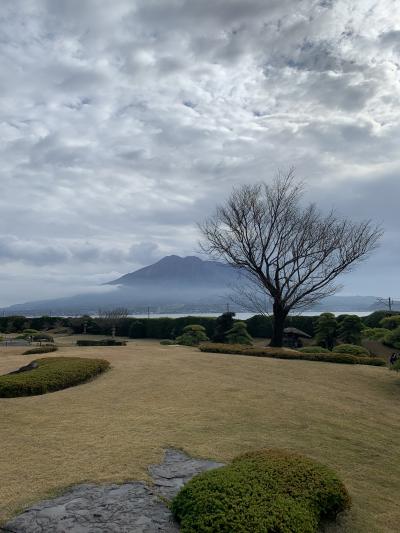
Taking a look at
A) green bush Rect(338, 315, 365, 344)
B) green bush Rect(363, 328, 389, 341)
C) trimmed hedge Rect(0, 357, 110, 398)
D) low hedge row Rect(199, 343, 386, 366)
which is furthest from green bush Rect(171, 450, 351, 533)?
green bush Rect(338, 315, 365, 344)

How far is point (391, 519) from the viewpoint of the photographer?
4.87 metres

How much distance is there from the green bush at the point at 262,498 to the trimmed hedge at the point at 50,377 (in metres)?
5.79

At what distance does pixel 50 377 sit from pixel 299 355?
8.50 meters

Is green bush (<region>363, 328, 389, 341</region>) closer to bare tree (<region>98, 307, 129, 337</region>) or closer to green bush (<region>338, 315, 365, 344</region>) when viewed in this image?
green bush (<region>338, 315, 365, 344</region>)

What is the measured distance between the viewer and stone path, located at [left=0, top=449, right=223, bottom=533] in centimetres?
395

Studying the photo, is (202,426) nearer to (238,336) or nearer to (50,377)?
(50,377)

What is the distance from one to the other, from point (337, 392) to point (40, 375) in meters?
6.87

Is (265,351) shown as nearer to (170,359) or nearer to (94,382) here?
(170,359)

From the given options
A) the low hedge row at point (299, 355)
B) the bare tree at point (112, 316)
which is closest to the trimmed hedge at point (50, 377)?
the low hedge row at point (299, 355)

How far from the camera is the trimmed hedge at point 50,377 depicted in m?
9.32

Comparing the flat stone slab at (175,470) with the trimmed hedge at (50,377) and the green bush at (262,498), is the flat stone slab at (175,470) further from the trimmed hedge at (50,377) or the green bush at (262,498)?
the trimmed hedge at (50,377)

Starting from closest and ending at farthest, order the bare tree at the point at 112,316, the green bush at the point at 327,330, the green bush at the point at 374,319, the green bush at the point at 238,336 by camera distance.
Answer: the green bush at the point at 238,336 → the green bush at the point at 327,330 → the green bush at the point at 374,319 → the bare tree at the point at 112,316

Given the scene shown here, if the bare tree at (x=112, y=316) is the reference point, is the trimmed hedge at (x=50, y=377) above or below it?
below

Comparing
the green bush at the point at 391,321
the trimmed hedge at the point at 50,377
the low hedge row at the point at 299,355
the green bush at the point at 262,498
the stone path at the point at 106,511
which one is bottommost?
the stone path at the point at 106,511
